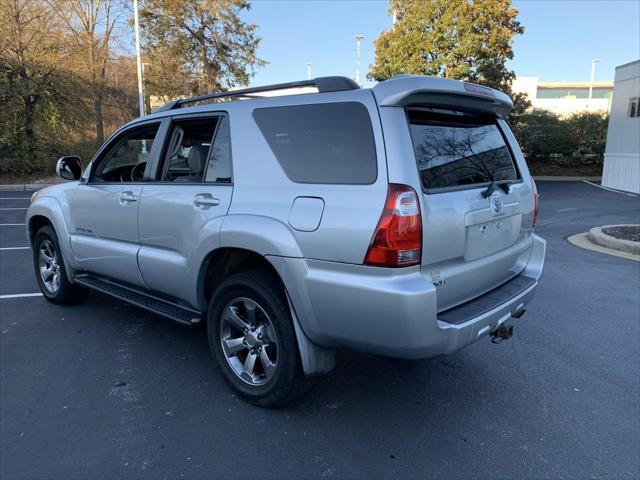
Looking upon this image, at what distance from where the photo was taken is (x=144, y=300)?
12.5 ft

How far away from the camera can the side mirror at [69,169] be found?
464 cm

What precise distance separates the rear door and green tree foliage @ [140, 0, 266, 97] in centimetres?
2497

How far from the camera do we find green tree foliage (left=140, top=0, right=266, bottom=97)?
2478 cm

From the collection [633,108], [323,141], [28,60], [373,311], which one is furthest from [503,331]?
[28,60]

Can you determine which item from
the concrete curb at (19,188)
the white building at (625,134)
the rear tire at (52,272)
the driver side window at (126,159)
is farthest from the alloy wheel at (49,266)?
the white building at (625,134)

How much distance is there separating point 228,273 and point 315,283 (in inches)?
38.6

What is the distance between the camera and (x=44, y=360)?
379 centimetres

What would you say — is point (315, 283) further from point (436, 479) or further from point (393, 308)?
point (436, 479)

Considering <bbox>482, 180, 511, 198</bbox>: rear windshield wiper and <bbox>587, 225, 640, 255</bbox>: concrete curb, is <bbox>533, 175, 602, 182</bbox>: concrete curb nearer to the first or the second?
<bbox>587, 225, 640, 255</bbox>: concrete curb

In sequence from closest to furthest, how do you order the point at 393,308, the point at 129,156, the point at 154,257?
the point at 393,308, the point at 154,257, the point at 129,156

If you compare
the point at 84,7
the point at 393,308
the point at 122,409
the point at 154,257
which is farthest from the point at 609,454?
the point at 84,7

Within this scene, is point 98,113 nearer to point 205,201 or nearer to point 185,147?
point 185,147

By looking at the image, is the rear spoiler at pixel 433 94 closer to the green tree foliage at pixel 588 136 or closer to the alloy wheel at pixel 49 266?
the alloy wheel at pixel 49 266

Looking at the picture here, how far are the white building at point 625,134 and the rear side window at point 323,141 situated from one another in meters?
19.7
